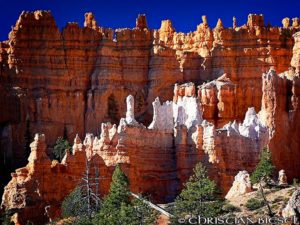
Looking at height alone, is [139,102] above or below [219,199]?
above

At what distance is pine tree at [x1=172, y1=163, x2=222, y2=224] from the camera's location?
5294 cm

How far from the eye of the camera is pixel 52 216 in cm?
6406

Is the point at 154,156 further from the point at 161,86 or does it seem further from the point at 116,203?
the point at 161,86

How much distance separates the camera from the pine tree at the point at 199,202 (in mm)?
52938

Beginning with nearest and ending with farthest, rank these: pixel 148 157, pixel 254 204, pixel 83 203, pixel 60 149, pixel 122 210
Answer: pixel 122 210 → pixel 254 204 → pixel 83 203 → pixel 148 157 → pixel 60 149

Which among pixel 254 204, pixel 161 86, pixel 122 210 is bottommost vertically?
pixel 122 210

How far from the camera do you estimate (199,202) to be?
2140 inches

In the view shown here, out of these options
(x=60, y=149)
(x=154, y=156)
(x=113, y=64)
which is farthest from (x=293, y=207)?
(x=113, y=64)

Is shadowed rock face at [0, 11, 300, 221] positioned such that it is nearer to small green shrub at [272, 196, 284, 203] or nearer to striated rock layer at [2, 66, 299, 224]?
striated rock layer at [2, 66, 299, 224]

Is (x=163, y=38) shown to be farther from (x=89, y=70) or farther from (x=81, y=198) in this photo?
(x=81, y=198)

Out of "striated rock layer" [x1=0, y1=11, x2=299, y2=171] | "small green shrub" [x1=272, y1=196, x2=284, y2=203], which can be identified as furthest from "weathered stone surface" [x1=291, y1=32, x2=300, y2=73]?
"small green shrub" [x1=272, y1=196, x2=284, y2=203]

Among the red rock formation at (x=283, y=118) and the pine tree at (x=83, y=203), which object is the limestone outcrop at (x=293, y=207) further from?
the red rock formation at (x=283, y=118)

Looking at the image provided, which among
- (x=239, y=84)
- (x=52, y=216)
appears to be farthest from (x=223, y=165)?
(x=239, y=84)

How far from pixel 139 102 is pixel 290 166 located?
1625 centimetres
